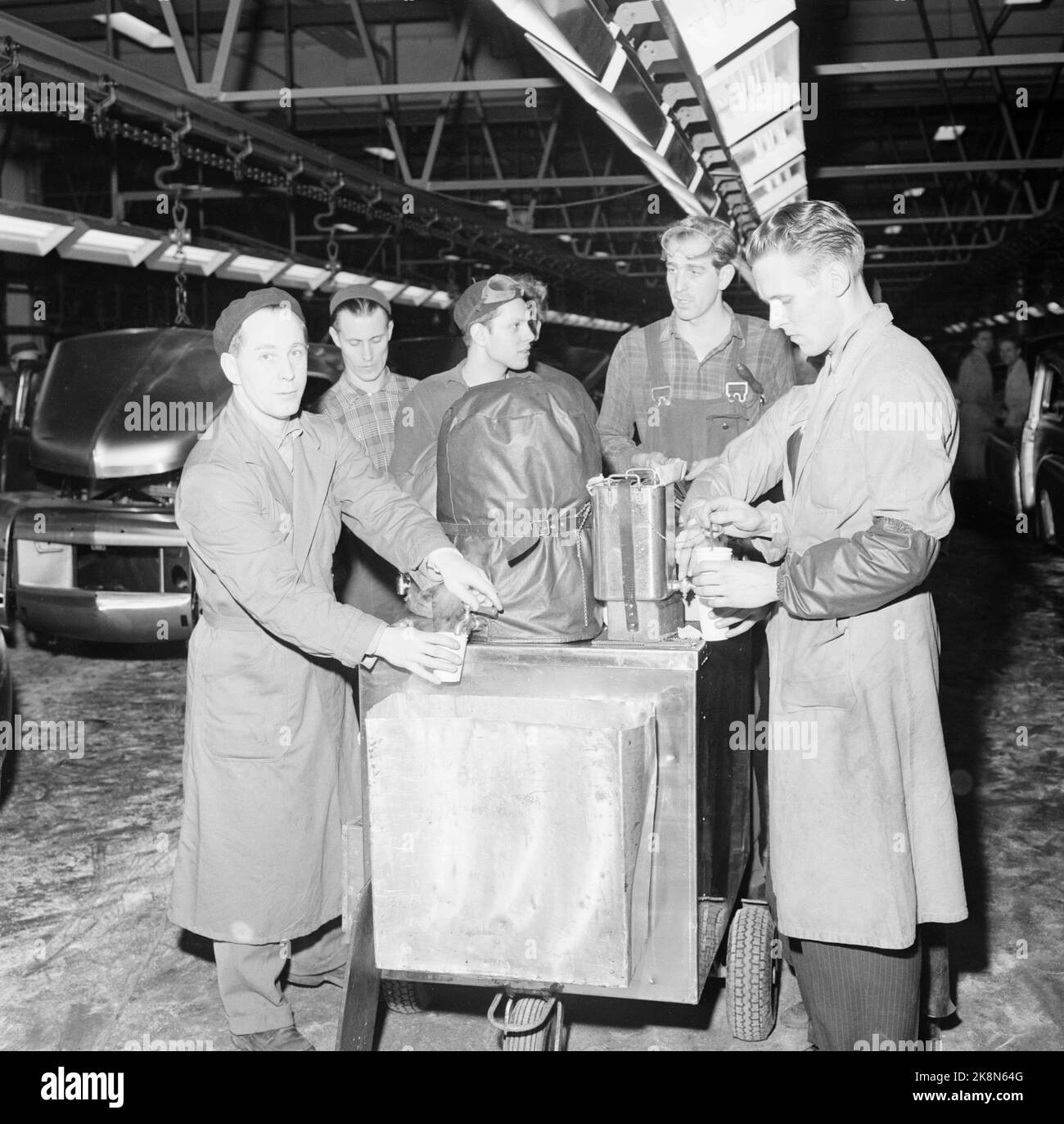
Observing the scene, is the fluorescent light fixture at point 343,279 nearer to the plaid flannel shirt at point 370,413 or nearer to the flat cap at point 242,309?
the plaid flannel shirt at point 370,413

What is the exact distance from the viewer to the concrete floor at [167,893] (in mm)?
3170

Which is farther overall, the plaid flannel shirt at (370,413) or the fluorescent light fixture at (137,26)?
the fluorescent light fixture at (137,26)

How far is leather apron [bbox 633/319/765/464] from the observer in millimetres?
3607

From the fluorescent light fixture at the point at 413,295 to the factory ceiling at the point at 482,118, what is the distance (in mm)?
1222

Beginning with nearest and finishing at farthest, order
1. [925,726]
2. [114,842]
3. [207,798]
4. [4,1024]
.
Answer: [925,726] → [207,798] → [4,1024] → [114,842]

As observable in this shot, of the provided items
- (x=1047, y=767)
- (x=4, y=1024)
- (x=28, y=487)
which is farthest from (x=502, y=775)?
(x=28, y=487)

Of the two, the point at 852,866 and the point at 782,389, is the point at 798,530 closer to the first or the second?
the point at 852,866

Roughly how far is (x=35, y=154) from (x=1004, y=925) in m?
16.6

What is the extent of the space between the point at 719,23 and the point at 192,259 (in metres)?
5.20

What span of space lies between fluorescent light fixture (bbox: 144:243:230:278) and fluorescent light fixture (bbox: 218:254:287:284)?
0.17 metres

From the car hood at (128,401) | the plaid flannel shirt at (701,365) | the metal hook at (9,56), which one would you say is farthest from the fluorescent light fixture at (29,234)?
the plaid flannel shirt at (701,365)

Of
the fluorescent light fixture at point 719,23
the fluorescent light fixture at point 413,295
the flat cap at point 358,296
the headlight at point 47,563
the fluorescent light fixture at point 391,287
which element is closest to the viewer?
the flat cap at point 358,296

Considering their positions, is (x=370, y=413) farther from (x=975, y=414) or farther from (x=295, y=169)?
(x=975, y=414)

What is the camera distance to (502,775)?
219 cm
